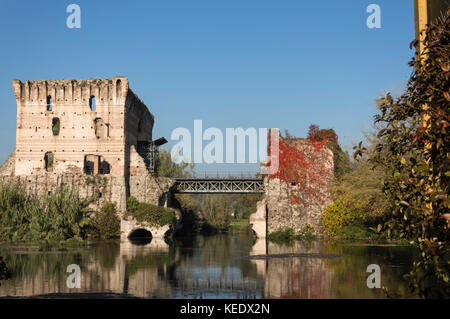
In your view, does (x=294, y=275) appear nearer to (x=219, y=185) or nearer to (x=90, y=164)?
(x=219, y=185)

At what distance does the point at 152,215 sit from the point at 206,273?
16.7 m

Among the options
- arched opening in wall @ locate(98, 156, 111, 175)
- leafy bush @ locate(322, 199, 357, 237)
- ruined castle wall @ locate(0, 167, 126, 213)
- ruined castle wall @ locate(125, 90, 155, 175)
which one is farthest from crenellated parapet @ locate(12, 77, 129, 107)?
leafy bush @ locate(322, 199, 357, 237)

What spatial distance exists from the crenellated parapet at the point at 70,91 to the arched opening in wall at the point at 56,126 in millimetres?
1364

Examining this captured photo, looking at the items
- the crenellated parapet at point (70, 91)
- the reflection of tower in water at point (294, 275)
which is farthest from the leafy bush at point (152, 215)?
the reflection of tower in water at point (294, 275)

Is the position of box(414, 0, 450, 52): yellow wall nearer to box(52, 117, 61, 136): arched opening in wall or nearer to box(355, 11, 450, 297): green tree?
box(355, 11, 450, 297): green tree

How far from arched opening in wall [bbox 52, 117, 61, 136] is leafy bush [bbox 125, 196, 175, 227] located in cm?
921

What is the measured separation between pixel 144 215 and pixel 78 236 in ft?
17.7

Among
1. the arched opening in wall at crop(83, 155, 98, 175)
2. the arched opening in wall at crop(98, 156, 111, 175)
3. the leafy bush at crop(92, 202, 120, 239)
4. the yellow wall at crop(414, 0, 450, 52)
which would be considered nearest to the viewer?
the yellow wall at crop(414, 0, 450, 52)

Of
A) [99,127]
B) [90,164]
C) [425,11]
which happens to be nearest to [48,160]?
[90,164]

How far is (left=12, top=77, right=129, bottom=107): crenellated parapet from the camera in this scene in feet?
113

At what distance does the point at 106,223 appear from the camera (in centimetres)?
3183

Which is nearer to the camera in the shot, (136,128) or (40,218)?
(40,218)

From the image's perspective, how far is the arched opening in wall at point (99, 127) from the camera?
113 ft

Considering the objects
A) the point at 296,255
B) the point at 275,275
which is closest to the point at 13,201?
the point at 296,255
